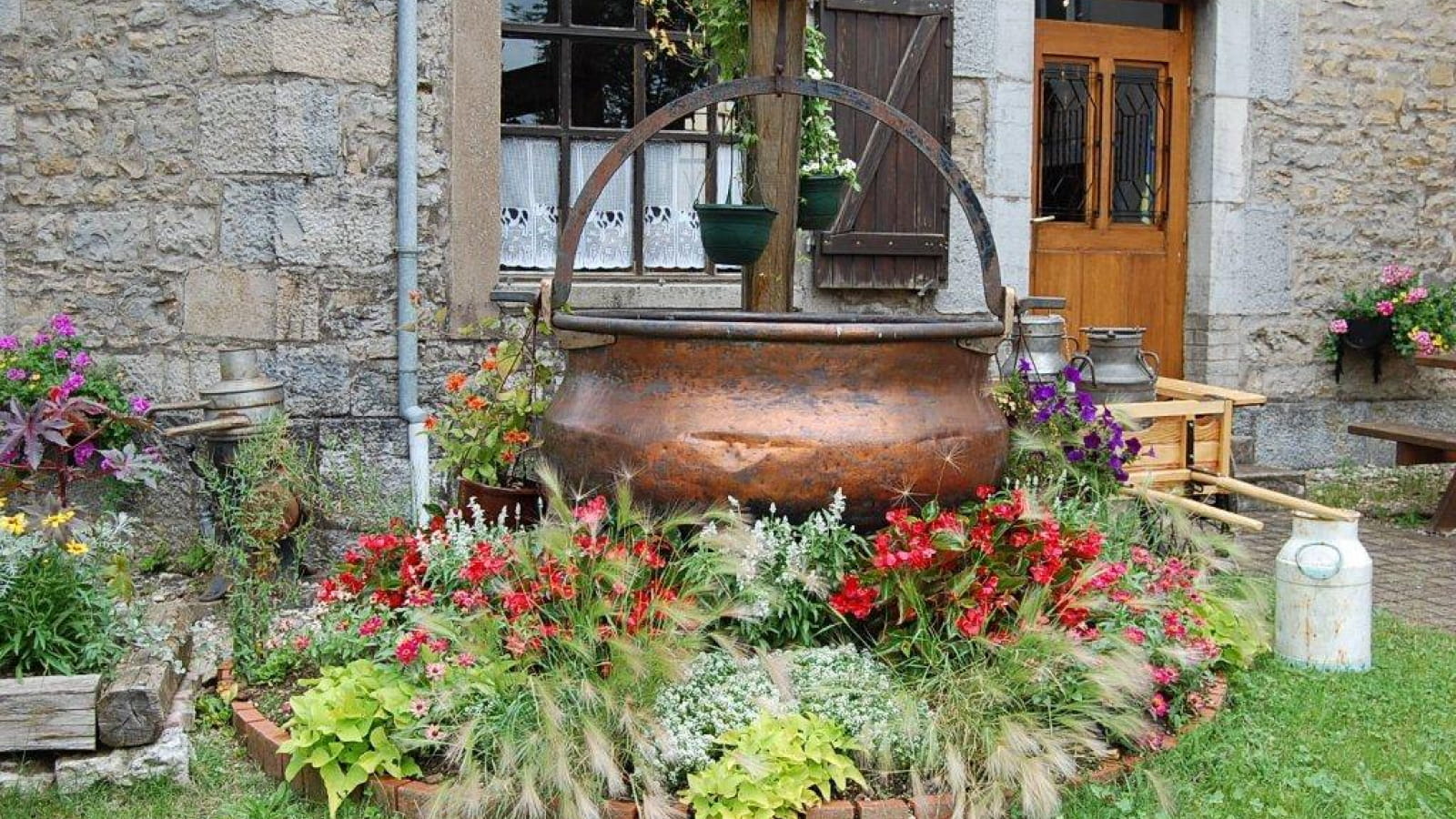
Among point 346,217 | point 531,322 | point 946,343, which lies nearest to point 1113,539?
point 946,343

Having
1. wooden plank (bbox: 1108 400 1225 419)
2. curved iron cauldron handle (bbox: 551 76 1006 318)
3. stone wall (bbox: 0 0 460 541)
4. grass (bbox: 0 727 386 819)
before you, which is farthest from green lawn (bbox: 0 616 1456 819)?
stone wall (bbox: 0 0 460 541)

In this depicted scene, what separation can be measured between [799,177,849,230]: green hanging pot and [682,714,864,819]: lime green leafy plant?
268 cm

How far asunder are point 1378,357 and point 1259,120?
4.66 feet

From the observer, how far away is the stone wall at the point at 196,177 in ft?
17.9

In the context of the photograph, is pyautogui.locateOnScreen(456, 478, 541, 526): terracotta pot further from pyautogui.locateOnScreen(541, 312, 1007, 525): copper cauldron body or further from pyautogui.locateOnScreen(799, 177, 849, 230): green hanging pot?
pyautogui.locateOnScreen(799, 177, 849, 230): green hanging pot

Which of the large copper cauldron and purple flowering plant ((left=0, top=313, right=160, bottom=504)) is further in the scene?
purple flowering plant ((left=0, top=313, right=160, bottom=504))

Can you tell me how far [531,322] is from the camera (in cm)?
404

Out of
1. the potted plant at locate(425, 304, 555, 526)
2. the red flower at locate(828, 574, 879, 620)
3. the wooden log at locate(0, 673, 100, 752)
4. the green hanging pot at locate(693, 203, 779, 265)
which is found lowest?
the wooden log at locate(0, 673, 100, 752)

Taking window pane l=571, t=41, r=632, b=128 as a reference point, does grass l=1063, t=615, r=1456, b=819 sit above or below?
below

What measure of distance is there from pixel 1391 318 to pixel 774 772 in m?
5.72

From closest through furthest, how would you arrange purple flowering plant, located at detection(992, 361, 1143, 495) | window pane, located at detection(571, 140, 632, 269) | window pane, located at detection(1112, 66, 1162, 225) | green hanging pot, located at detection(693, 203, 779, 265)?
purple flowering plant, located at detection(992, 361, 1143, 495) < green hanging pot, located at detection(693, 203, 779, 265) < window pane, located at detection(571, 140, 632, 269) < window pane, located at detection(1112, 66, 1162, 225)

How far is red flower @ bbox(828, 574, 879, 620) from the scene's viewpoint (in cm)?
308

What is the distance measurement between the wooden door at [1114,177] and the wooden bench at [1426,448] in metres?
0.99

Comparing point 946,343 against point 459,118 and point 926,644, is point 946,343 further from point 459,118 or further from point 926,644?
point 459,118
